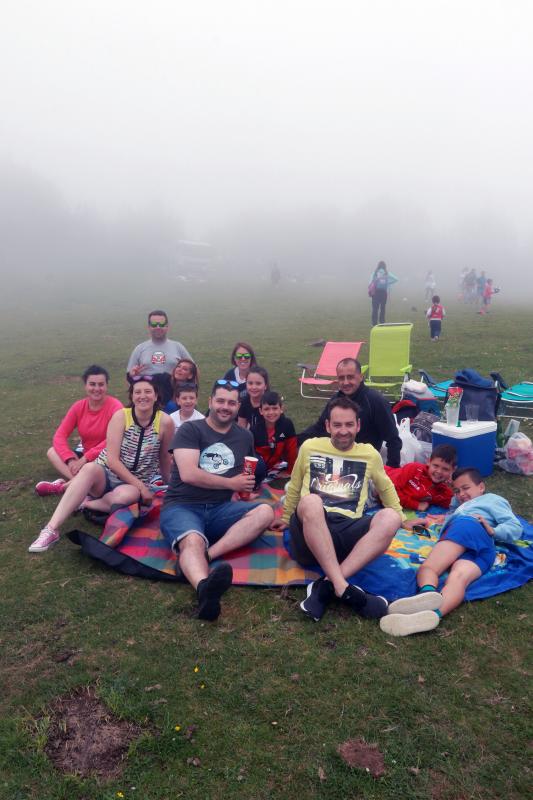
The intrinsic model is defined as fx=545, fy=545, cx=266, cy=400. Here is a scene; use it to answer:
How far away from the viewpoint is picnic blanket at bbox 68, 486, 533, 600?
4.20 meters

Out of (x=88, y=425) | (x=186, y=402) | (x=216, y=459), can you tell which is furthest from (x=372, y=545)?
(x=88, y=425)

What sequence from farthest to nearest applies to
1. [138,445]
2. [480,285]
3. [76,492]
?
[480,285] < [138,445] < [76,492]

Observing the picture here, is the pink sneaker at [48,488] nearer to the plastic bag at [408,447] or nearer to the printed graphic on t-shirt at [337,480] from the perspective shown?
the printed graphic on t-shirt at [337,480]

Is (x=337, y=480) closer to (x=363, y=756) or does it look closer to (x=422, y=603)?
(x=422, y=603)

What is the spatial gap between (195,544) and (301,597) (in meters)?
0.92

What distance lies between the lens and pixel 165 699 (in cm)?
312

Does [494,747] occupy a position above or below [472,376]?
below

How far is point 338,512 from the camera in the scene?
439cm

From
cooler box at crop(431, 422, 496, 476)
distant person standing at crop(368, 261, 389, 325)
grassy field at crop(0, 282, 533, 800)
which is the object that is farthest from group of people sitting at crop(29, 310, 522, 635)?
distant person standing at crop(368, 261, 389, 325)

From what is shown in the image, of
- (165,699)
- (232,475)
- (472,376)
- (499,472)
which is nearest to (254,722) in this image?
(165,699)

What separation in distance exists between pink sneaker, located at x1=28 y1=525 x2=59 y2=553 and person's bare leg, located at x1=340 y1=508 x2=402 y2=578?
105 inches

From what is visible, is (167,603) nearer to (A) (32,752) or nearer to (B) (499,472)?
(A) (32,752)

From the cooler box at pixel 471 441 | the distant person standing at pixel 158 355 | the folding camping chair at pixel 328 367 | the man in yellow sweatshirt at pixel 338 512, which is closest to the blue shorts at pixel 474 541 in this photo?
the man in yellow sweatshirt at pixel 338 512

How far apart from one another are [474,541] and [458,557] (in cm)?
18
